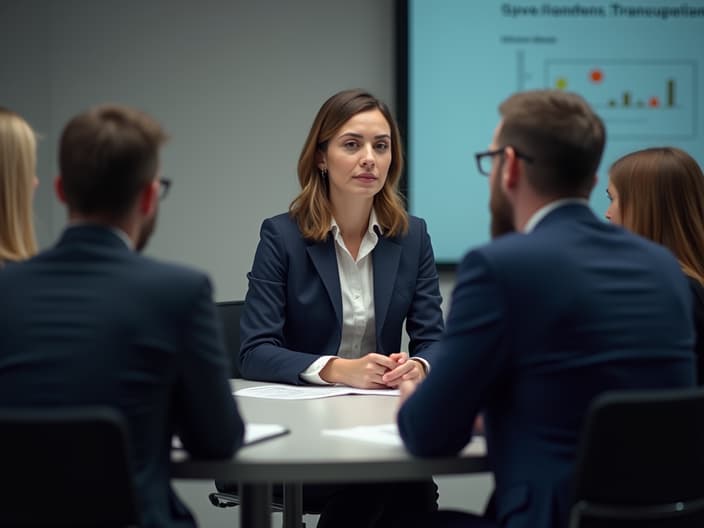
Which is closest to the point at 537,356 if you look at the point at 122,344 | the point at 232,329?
the point at 122,344

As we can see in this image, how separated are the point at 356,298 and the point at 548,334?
4.54 feet

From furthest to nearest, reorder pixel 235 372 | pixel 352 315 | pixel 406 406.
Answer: pixel 235 372 → pixel 352 315 → pixel 406 406

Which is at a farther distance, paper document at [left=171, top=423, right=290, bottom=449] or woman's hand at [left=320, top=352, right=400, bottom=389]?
woman's hand at [left=320, top=352, right=400, bottom=389]

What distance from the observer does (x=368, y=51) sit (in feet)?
15.2

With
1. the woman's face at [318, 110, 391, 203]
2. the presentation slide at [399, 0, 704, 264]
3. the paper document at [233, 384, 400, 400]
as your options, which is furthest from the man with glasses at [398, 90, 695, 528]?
the presentation slide at [399, 0, 704, 264]

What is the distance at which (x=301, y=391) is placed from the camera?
8.60ft

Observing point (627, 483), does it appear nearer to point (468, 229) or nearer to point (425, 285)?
point (425, 285)

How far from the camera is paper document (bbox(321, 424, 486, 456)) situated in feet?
6.36

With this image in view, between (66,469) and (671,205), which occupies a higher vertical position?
(671,205)

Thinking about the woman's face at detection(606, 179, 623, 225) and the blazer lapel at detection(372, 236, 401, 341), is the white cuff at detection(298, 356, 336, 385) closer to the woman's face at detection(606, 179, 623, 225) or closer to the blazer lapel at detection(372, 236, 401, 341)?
the blazer lapel at detection(372, 236, 401, 341)

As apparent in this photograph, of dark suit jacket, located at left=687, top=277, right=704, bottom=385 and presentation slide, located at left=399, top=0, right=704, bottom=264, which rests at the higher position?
presentation slide, located at left=399, top=0, right=704, bottom=264

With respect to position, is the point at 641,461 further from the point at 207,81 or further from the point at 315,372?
the point at 207,81

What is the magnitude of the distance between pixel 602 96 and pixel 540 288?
3.17 m

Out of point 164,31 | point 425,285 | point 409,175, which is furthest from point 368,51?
point 425,285
